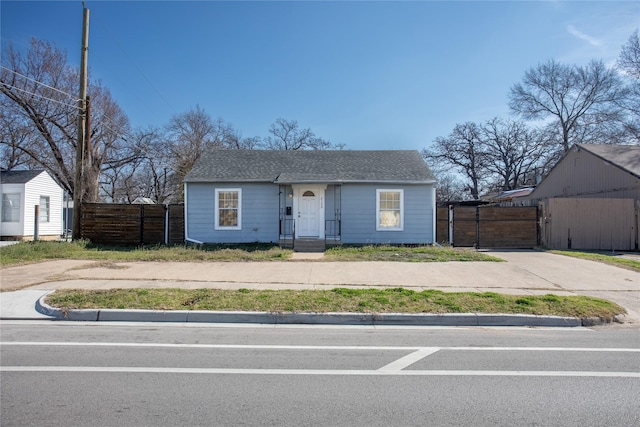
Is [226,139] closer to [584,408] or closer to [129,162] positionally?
[129,162]

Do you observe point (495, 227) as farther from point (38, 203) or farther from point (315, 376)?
point (38, 203)

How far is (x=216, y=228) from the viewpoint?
54.7ft

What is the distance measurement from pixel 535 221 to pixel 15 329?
60.5 ft

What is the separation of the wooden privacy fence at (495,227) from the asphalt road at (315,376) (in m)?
11.6

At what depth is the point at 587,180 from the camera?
22.8 metres

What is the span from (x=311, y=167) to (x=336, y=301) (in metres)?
11.5

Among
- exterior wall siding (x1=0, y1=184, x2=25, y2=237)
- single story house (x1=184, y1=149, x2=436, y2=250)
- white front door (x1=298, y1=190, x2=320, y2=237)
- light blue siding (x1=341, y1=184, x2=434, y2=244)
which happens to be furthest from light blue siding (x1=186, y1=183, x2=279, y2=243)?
exterior wall siding (x1=0, y1=184, x2=25, y2=237)

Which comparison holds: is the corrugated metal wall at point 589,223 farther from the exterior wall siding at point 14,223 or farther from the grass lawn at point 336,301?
the exterior wall siding at point 14,223

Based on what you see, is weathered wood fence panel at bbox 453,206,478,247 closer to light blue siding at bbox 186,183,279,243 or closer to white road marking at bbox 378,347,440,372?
light blue siding at bbox 186,183,279,243

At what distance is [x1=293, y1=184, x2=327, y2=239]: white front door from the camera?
54.5 ft

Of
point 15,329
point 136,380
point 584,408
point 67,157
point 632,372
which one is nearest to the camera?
point 584,408

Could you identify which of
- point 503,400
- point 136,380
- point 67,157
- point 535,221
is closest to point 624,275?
point 535,221

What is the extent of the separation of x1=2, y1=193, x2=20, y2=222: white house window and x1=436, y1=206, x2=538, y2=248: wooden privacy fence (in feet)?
74.6

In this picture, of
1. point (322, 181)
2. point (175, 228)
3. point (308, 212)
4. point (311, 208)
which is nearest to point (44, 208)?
point (175, 228)
